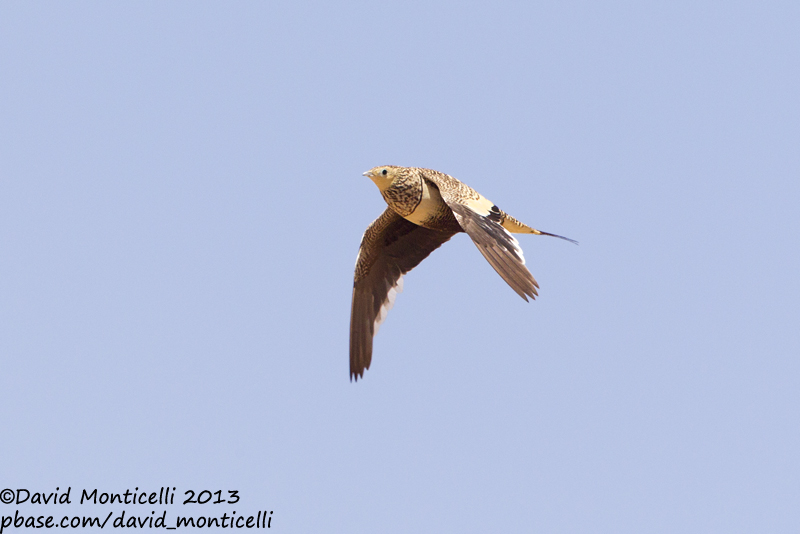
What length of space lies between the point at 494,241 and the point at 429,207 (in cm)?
206

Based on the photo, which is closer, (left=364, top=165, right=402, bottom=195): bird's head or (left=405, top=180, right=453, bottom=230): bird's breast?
(left=364, top=165, right=402, bottom=195): bird's head

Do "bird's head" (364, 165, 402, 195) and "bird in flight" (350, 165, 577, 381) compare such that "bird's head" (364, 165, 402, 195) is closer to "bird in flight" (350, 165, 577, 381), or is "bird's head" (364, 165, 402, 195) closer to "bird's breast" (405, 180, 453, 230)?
"bird in flight" (350, 165, 577, 381)

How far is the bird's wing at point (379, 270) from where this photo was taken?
16.2 m

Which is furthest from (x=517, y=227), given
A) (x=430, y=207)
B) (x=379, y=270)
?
(x=379, y=270)

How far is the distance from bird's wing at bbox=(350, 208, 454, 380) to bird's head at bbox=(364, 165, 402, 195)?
2020 millimetres

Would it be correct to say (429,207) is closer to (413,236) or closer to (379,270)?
(413,236)

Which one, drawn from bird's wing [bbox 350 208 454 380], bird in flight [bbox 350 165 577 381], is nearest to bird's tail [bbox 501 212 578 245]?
bird in flight [bbox 350 165 577 381]

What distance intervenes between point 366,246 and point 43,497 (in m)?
6.03

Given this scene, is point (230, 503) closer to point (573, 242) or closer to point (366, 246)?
point (366, 246)

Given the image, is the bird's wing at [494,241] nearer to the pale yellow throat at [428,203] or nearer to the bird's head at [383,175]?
the pale yellow throat at [428,203]

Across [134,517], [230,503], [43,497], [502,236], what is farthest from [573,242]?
[43,497]

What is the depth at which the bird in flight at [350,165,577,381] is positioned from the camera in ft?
40.4

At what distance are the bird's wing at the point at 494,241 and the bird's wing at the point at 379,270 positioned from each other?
86.1 inches

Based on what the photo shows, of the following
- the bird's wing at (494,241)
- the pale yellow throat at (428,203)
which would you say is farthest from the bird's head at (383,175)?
the bird's wing at (494,241)
